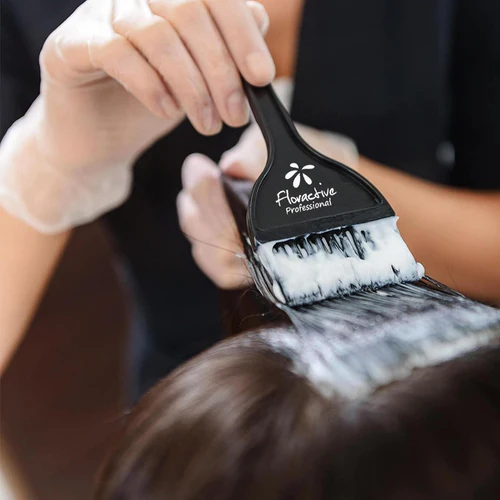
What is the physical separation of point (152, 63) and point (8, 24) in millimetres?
247

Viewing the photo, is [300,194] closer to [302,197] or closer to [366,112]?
[302,197]

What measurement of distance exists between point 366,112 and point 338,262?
1.25ft

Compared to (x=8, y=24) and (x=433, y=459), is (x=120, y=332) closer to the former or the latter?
(x=8, y=24)

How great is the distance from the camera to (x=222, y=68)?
18.3 inches

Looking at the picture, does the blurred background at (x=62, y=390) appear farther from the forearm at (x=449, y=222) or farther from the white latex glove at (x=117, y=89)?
the forearm at (x=449, y=222)

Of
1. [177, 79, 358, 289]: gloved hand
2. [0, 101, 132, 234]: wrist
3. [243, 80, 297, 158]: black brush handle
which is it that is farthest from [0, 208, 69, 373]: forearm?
[243, 80, 297, 158]: black brush handle

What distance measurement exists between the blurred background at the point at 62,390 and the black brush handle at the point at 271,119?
14.2 inches

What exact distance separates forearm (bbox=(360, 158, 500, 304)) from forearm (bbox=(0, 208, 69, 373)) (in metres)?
0.38

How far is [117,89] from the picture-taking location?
22.9 inches

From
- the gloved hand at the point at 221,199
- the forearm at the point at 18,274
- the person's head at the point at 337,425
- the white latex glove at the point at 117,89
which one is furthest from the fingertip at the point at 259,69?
the forearm at the point at 18,274

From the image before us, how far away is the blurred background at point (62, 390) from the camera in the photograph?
2.23ft

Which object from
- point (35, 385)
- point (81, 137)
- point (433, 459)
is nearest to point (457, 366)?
point (433, 459)

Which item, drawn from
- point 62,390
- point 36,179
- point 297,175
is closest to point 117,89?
point 36,179

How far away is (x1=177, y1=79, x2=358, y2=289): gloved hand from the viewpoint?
0.55 meters
